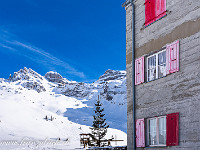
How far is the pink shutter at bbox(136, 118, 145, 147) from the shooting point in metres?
11.3

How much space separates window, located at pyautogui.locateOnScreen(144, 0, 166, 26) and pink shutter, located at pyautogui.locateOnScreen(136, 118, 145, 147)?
4.78 m

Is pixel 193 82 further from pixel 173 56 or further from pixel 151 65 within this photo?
pixel 151 65

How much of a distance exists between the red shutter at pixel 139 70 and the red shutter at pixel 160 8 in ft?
7.16

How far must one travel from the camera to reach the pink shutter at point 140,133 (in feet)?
37.0

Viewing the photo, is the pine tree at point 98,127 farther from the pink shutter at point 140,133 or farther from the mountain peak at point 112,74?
the mountain peak at point 112,74

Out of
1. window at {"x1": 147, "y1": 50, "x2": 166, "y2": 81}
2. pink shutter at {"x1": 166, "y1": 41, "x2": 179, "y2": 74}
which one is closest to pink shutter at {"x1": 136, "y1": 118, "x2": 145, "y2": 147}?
window at {"x1": 147, "y1": 50, "x2": 166, "y2": 81}

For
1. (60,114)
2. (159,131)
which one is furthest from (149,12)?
(60,114)

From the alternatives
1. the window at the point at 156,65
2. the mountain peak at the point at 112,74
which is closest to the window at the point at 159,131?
the window at the point at 156,65

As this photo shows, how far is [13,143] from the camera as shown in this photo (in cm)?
2900

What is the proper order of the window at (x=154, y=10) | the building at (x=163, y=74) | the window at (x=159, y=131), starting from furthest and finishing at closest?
the window at (x=154, y=10)
the window at (x=159, y=131)
the building at (x=163, y=74)

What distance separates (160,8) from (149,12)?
2.44ft

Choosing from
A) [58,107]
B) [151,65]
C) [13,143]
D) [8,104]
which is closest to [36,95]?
[58,107]

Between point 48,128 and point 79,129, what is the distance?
591 cm

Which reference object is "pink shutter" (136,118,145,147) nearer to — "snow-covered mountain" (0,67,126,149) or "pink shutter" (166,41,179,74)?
"pink shutter" (166,41,179,74)
